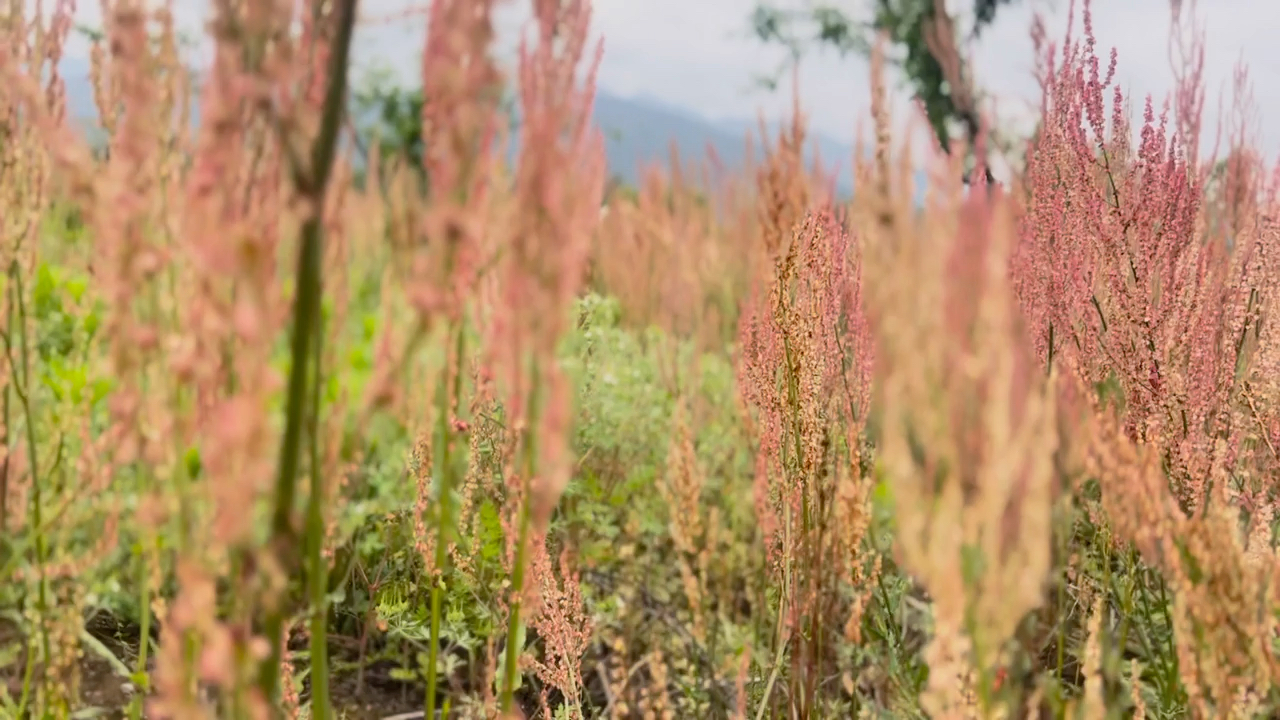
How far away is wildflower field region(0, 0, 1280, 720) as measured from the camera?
2.71 feet

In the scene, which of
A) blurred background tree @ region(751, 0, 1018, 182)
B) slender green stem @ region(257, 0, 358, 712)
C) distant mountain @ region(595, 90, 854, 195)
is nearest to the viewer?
slender green stem @ region(257, 0, 358, 712)

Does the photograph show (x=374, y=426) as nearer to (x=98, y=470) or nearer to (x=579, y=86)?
(x=98, y=470)

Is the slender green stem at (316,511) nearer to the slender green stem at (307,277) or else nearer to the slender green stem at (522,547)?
the slender green stem at (307,277)

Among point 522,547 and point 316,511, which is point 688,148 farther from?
point 316,511

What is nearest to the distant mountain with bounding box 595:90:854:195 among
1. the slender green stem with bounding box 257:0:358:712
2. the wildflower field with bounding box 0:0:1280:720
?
the wildflower field with bounding box 0:0:1280:720

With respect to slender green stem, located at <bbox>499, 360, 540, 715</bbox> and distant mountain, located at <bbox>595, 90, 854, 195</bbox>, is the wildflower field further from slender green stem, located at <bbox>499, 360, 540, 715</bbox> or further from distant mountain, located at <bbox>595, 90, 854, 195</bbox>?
distant mountain, located at <bbox>595, 90, 854, 195</bbox>

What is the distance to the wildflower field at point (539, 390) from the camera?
0.83m

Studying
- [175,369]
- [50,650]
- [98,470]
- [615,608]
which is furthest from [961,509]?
[615,608]

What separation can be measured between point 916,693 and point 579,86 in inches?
64.5

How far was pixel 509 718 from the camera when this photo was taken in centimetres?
111

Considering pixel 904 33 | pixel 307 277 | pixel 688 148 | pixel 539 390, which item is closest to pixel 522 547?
pixel 539 390

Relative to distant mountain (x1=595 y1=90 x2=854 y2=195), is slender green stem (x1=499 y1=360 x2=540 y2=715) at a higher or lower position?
lower

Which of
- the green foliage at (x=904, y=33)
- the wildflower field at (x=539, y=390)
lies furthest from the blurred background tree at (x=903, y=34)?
the wildflower field at (x=539, y=390)

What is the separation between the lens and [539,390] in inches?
35.2
